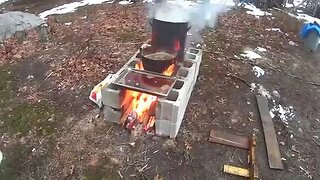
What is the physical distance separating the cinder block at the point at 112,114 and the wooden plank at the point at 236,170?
2.24 m

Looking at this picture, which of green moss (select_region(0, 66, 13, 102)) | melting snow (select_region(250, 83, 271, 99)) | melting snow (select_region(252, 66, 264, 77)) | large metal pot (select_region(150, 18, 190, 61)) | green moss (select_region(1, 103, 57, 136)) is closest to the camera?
green moss (select_region(1, 103, 57, 136))

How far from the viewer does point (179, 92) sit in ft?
18.2

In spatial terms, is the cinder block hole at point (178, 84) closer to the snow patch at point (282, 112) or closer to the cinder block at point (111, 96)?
the cinder block at point (111, 96)

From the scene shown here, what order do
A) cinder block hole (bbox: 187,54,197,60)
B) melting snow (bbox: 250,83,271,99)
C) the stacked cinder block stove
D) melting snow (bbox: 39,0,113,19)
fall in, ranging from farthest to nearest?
melting snow (bbox: 39,0,113,19)
melting snow (bbox: 250,83,271,99)
cinder block hole (bbox: 187,54,197,60)
the stacked cinder block stove

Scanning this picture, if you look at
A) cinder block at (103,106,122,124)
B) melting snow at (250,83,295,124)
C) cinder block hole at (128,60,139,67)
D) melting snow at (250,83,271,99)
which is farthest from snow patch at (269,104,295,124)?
cinder block at (103,106,122,124)

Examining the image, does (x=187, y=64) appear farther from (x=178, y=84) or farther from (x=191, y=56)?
(x=178, y=84)

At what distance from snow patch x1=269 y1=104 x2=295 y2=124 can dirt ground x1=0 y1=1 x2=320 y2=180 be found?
0.12 m

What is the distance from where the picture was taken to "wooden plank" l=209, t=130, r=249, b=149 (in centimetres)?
564

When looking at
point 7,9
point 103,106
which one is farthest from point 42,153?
point 7,9

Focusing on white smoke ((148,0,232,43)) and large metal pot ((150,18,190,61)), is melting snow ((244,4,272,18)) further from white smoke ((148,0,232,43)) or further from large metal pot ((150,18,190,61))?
large metal pot ((150,18,190,61))

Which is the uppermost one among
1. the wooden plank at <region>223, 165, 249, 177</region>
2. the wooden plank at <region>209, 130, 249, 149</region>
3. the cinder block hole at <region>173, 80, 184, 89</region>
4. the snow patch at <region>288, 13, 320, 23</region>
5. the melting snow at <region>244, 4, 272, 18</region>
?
the cinder block hole at <region>173, 80, 184, 89</region>

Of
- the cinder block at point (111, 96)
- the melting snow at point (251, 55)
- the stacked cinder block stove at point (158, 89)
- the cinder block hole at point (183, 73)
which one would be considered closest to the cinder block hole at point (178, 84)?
the stacked cinder block stove at point (158, 89)

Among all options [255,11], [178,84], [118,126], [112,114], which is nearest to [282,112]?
[178,84]

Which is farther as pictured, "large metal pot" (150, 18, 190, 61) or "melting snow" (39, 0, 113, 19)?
"melting snow" (39, 0, 113, 19)
